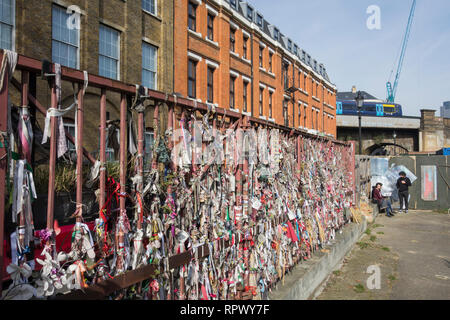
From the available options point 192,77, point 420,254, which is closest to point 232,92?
point 192,77

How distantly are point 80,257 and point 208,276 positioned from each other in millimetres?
1496

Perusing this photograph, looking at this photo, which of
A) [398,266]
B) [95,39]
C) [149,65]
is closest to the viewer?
[398,266]

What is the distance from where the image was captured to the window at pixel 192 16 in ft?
61.2

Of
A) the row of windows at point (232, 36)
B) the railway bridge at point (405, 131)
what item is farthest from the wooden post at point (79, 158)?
the railway bridge at point (405, 131)

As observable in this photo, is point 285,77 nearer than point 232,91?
No

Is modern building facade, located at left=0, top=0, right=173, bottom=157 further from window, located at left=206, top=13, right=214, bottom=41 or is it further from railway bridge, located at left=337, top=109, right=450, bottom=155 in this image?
railway bridge, located at left=337, top=109, right=450, bottom=155

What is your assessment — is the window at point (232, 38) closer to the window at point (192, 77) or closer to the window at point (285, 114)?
the window at point (192, 77)

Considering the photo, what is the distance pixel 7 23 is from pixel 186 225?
10752 mm

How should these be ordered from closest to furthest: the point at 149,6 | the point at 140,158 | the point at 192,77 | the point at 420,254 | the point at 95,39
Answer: the point at 140,158, the point at 420,254, the point at 95,39, the point at 149,6, the point at 192,77

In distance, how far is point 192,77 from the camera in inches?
742

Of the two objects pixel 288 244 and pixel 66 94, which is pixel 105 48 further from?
pixel 288 244

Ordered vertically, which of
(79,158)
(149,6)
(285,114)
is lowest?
(79,158)

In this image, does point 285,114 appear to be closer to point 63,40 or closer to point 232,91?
point 232,91
